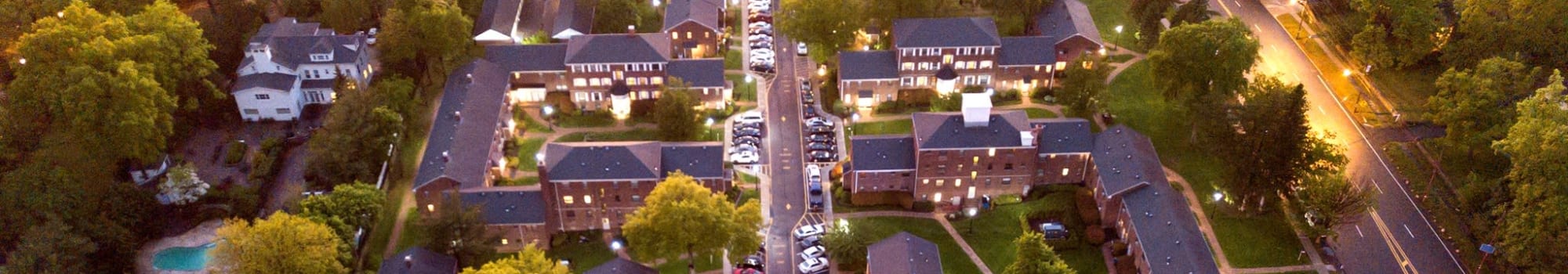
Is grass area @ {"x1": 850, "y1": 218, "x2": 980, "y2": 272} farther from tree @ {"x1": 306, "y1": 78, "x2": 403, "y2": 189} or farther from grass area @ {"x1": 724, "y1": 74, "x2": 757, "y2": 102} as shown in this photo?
tree @ {"x1": 306, "y1": 78, "x2": 403, "y2": 189}

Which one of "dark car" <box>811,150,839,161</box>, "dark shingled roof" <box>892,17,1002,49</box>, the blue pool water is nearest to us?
the blue pool water

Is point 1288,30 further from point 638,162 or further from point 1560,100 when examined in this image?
point 638,162

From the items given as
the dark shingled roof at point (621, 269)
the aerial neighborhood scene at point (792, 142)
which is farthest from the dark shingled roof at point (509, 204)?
the dark shingled roof at point (621, 269)

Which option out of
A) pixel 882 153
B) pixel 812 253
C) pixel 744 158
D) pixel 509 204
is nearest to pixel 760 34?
pixel 744 158

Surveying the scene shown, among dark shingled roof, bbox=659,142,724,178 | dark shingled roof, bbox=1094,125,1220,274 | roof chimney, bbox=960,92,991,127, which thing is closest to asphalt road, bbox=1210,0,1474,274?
dark shingled roof, bbox=1094,125,1220,274

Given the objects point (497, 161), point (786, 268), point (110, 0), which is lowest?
point (786, 268)

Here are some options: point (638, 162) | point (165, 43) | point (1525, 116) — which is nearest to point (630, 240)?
point (638, 162)

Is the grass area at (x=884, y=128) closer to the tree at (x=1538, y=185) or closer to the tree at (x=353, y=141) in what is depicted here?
the tree at (x=353, y=141)
